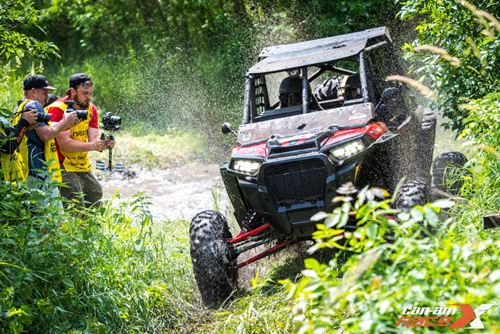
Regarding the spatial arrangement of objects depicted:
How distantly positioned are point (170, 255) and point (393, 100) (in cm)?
282

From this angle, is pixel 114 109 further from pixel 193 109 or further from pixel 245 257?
pixel 245 257

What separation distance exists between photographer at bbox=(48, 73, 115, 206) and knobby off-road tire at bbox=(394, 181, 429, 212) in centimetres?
300

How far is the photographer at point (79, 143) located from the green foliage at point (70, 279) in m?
1.04

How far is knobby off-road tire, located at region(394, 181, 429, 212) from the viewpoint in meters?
4.89

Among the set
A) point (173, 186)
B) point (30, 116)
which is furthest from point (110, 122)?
point (173, 186)

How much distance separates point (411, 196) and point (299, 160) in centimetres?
101

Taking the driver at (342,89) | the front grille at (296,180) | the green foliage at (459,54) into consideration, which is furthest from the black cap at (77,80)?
the green foliage at (459,54)

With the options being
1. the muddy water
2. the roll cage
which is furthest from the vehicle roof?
the muddy water

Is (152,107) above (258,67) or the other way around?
the other way around

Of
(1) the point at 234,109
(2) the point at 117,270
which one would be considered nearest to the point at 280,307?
(2) the point at 117,270

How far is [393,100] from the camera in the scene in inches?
241

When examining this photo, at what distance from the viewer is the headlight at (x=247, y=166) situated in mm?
5137

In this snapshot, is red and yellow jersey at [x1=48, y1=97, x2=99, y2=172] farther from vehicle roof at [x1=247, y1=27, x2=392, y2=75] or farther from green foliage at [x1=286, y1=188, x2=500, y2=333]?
green foliage at [x1=286, y1=188, x2=500, y2=333]

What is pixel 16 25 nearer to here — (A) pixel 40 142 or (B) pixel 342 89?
(A) pixel 40 142
